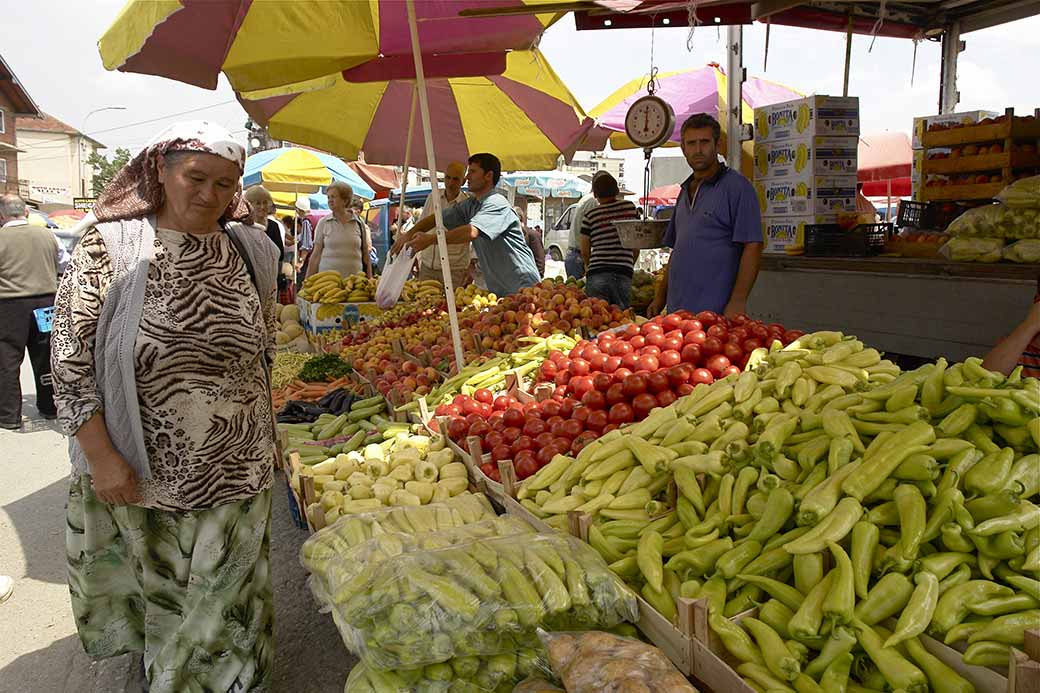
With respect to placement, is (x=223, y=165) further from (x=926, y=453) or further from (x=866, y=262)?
(x=866, y=262)

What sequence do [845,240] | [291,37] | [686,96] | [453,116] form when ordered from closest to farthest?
[291,37], [845,240], [453,116], [686,96]

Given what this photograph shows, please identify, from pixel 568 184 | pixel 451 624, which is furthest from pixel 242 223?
pixel 568 184

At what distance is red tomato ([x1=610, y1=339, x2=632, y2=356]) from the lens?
3791 millimetres

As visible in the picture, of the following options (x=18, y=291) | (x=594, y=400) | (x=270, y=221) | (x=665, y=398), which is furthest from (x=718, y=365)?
(x=270, y=221)

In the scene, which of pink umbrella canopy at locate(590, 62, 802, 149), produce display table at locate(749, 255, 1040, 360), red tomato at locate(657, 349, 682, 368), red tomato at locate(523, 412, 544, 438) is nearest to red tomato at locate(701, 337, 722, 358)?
red tomato at locate(657, 349, 682, 368)

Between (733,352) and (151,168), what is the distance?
2.60 meters

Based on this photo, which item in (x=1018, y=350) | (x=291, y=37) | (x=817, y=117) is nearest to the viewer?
(x=1018, y=350)

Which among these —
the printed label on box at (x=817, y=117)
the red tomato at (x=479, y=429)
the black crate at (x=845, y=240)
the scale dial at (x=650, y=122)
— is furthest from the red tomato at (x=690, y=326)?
the scale dial at (x=650, y=122)

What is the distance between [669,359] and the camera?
3590 millimetres

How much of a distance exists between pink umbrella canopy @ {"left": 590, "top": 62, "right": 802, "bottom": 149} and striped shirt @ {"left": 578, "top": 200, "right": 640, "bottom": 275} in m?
1.50

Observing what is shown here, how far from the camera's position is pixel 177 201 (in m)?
2.44

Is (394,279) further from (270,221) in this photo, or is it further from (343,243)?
(270,221)

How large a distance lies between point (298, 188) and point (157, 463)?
524 inches

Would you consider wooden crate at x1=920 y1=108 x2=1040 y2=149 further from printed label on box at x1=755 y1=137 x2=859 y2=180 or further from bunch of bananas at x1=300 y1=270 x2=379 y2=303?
bunch of bananas at x1=300 y1=270 x2=379 y2=303
